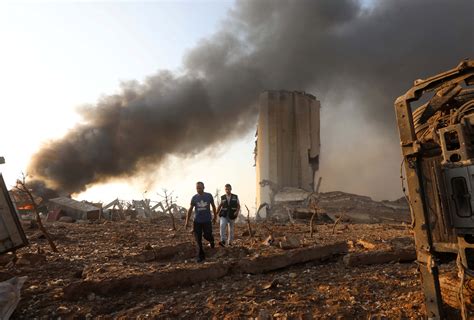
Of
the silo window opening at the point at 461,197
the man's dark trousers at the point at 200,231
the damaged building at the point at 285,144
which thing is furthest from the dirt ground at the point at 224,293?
the damaged building at the point at 285,144

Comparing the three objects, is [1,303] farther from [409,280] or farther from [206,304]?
[409,280]

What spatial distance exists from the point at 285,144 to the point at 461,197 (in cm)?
2440

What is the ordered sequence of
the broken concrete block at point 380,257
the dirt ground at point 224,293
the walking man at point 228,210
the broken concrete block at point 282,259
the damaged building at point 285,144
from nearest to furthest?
Result: the dirt ground at point 224,293 → the broken concrete block at point 282,259 → the broken concrete block at point 380,257 → the walking man at point 228,210 → the damaged building at point 285,144

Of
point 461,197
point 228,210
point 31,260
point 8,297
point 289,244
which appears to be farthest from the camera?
point 228,210

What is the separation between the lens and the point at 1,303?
3.25 metres

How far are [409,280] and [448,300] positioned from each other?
4.73ft

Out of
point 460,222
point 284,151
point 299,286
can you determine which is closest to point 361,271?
point 299,286

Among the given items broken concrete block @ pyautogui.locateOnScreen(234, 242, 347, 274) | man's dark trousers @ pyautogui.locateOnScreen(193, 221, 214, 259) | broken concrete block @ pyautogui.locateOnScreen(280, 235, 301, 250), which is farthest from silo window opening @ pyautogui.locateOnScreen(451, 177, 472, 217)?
man's dark trousers @ pyautogui.locateOnScreen(193, 221, 214, 259)

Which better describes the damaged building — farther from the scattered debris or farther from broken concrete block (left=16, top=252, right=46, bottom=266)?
the scattered debris

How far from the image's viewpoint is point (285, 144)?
27.0 metres

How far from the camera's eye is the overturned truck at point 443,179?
2.65 m

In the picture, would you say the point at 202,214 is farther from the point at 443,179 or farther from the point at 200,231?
the point at 443,179

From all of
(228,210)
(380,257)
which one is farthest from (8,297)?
(380,257)

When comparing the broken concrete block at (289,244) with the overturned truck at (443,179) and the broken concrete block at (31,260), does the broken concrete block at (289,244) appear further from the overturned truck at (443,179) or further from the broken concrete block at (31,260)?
the broken concrete block at (31,260)
